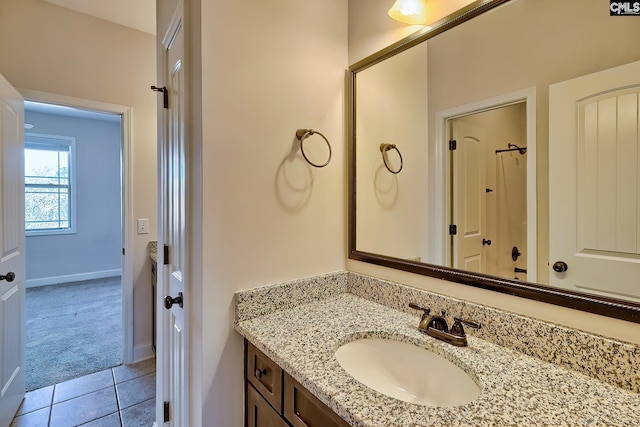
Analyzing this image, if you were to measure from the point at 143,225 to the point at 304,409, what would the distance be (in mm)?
2277

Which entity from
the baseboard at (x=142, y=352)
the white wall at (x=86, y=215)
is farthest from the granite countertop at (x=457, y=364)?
the white wall at (x=86, y=215)

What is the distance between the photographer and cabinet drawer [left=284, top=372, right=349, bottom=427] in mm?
750

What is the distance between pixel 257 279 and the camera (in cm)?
117

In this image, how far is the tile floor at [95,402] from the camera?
5.88 ft

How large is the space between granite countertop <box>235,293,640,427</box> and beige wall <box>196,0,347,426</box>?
0.58 feet

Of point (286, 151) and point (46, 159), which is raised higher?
point (46, 159)

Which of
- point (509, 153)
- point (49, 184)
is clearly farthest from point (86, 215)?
point (509, 153)

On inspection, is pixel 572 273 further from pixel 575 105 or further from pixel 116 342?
pixel 116 342

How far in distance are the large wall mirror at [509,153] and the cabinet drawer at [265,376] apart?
2.07 feet

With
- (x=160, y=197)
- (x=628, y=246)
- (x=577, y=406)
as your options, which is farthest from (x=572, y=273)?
(x=160, y=197)

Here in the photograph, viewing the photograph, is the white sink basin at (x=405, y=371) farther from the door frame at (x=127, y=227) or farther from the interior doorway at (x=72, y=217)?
the interior doorway at (x=72, y=217)

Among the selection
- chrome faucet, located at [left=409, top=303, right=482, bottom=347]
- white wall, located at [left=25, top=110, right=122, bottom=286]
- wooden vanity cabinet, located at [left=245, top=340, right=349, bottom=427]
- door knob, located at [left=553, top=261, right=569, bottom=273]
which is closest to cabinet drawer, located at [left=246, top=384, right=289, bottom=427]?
wooden vanity cabinet, located at [left=245, top=340, right=349, bottom=427]

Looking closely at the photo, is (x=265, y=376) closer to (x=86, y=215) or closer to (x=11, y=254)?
(x=11, y=254)

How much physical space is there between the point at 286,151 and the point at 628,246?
3.61 feet
